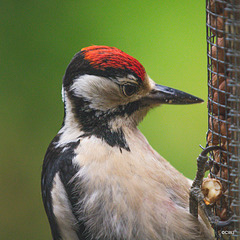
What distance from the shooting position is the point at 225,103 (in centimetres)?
240

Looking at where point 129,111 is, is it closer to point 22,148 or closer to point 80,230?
point 80,230

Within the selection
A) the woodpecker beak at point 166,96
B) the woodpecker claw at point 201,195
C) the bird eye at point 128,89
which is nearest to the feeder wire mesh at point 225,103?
the woodpecker claw at point 201,195

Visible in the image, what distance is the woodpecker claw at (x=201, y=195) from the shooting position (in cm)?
249

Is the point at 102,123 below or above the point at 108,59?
below

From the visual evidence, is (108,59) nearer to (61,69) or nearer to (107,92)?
(107,92)

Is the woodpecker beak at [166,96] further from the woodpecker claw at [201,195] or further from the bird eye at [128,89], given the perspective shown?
the woodpecker claw at [201,195]

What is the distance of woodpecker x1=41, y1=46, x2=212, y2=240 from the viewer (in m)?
2.54

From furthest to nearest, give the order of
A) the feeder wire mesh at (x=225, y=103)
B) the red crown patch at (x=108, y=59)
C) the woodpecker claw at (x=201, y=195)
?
1. the red crown patch at (x=108, y=59)
2. the woodpecker claw at (x=201, y=195)
3. the feeder wire mesh at (x=225, y=103)

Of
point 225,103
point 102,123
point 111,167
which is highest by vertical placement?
point 225,103

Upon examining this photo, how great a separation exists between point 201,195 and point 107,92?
2.09 feet

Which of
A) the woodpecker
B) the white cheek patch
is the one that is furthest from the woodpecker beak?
the white cheek patch

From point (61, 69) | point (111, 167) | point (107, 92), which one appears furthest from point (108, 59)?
point (61, 69)

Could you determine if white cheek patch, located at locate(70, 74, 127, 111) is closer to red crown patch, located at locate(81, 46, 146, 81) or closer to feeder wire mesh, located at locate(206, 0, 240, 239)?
red crown patch, located at locate(81, 46, 146, 81)

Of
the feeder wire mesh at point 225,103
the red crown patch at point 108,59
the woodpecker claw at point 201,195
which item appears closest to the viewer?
the feeder wire mesh at point 225,103
